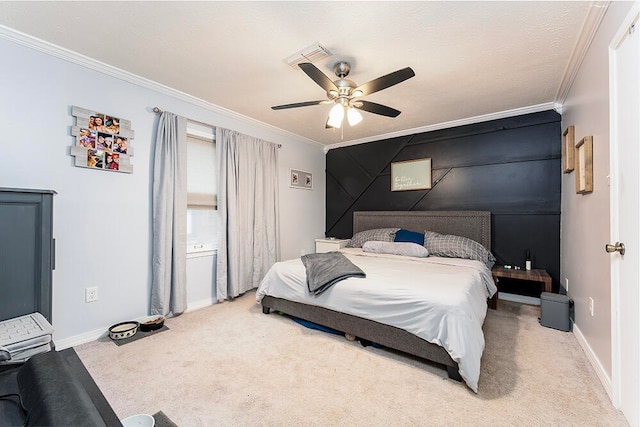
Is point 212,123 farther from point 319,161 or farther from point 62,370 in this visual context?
point 62,370

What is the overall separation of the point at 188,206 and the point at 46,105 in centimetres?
147

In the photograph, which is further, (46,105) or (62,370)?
(46,105)

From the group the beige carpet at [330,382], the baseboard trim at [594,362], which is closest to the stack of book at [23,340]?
the beige carpet at [330,382]

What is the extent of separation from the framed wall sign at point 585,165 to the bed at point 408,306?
44.0 inches

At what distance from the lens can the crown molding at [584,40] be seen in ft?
5.93

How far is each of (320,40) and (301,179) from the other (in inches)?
113

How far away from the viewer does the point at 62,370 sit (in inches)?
31.0

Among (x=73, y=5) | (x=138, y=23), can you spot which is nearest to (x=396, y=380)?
(x=138, y=23)

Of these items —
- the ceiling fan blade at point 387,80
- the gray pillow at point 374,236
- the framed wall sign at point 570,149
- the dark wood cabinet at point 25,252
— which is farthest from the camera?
the gray pillow at point 374,236

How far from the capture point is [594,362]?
2.02 metres

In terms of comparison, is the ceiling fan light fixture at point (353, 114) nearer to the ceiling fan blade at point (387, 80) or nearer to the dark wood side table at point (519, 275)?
the ceiling fan blade at point (387, 80)

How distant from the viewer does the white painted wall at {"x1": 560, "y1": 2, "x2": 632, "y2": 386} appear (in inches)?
71.4

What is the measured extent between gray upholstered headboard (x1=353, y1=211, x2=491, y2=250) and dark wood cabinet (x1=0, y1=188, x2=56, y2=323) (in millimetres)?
3987

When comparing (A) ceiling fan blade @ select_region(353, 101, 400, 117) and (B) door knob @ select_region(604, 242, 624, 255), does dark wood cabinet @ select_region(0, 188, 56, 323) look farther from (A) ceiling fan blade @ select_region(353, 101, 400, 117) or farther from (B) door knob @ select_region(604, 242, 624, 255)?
(B) door knob @ select_region(604, 242, 624, 255)
